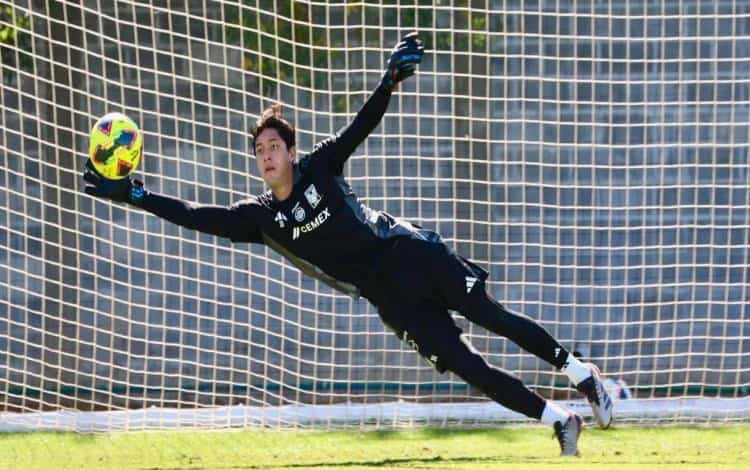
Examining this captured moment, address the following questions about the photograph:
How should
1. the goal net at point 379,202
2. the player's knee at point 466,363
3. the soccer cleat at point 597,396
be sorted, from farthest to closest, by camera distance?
the goal net at point 379,202 < the soccer cleat at point 597,396 < the player's knee at point 466,363

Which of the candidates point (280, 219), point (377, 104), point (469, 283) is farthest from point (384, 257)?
point (377, 104)

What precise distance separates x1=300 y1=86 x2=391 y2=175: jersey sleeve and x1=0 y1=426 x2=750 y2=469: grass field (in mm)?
1490

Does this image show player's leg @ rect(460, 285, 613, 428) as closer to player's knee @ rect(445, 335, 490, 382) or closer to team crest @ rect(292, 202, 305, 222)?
player's knee @ rect(445, 335, 490, 382)

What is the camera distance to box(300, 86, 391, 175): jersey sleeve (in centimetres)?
741

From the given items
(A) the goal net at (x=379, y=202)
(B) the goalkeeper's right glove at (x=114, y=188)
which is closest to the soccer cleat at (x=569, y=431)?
(B) the goalkeeper's right glove at (x=114, y=188)

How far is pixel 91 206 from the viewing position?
11016 mm

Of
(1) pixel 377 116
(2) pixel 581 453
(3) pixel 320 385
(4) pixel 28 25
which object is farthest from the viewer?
(3) pixel 320 385

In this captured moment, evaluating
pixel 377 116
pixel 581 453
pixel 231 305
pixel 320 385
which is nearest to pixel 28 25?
pixel 231 305

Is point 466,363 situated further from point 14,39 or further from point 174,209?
point 14,39

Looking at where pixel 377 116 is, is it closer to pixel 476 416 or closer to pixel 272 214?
pixel 272 214

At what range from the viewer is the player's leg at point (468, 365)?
301 inches

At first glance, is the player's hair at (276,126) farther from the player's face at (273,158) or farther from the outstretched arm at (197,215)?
the outstretched arm at (197,215)

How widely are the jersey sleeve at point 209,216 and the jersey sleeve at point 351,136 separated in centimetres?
39

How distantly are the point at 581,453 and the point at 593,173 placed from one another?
2869mm
